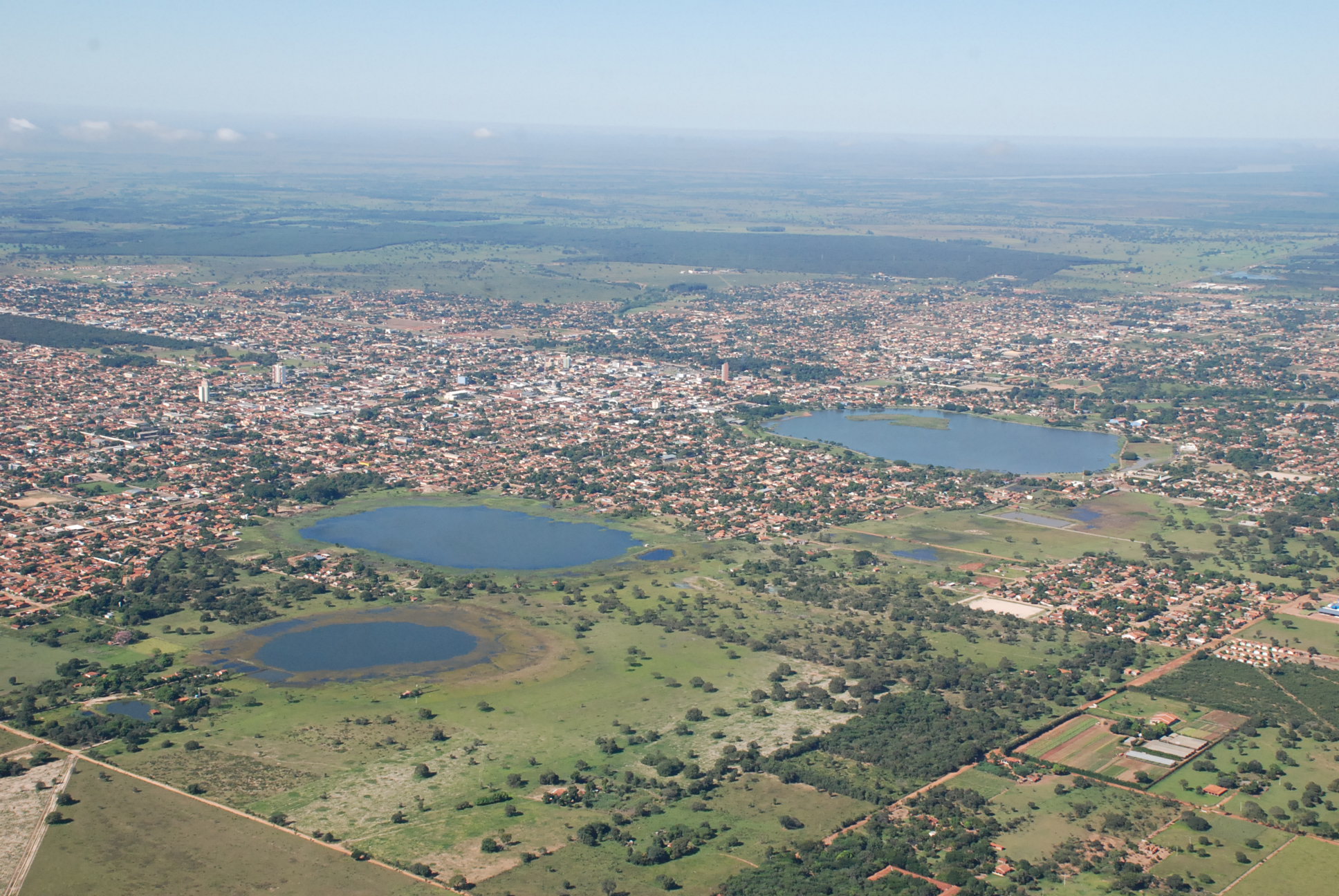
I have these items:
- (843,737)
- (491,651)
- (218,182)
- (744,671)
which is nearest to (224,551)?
(491,651)

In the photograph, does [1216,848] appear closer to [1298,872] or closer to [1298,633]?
[1298,872]

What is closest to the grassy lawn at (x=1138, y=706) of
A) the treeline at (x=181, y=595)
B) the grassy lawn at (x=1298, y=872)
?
the grassy lawn at (x=1298, y=872)

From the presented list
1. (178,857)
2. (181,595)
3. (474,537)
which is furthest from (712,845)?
(474,537)

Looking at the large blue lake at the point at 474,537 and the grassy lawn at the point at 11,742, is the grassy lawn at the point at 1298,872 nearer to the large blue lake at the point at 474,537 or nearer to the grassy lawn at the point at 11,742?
the large blue lake at the point at 474,537

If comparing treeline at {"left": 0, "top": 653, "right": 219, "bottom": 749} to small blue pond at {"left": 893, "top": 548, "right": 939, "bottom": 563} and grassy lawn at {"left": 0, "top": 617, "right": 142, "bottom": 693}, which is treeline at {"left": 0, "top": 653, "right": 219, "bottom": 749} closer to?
grassy lawn at {"left": 0, "top": 617, "right": 142, "bottom": 693}

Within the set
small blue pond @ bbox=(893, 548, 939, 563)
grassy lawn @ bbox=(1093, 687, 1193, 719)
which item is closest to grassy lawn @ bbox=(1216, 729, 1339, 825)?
grassy lawn @ bbox=(1093, 687, 1193, 719)

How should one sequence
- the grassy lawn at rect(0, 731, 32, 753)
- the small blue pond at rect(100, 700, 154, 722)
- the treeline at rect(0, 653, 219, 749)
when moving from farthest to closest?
the small blue pond at rect(100, 700, 154, 722) → the treeline at rect(0, 653, 219, 749) → the grassy lawn at rect(0, 731, 32, 753)
